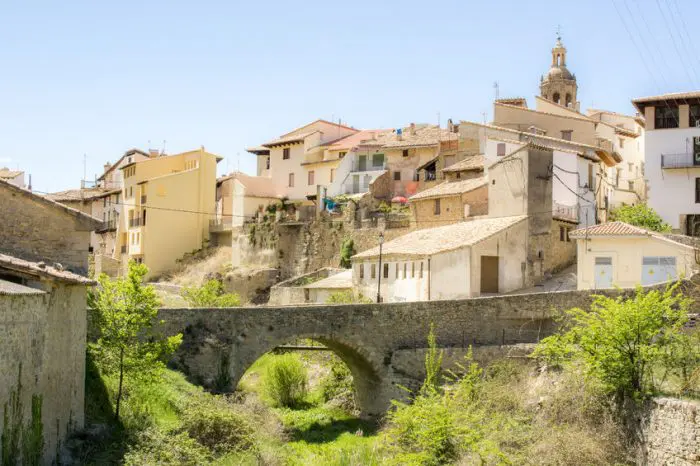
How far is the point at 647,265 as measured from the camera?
39344mm

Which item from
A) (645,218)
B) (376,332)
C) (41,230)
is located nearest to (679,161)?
(645,218)

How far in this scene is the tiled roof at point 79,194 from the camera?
76688 millimetres

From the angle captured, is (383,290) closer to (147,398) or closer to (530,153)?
(530,153)

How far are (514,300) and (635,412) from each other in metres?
9.27

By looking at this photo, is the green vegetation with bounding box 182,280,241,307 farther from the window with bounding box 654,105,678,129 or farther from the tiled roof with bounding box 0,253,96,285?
the tiled roof with bounding box 0,253,96,285

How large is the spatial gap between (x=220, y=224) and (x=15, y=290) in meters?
50.9

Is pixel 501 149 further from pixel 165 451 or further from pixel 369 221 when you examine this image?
pixel 165 451

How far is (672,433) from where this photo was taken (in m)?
25.0

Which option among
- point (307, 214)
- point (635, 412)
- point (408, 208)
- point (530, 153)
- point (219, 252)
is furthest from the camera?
point (219, 252)

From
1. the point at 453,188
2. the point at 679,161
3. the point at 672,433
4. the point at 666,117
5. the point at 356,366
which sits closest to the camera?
the point at 672,433

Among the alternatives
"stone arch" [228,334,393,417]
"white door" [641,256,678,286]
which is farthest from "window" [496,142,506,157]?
"stone arch" [228,334,393,417]

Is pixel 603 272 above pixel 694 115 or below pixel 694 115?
below

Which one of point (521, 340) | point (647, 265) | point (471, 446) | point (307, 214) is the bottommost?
point (471, 446)

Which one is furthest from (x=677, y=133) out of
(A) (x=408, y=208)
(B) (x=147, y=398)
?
(B) (x=147, y=398)
